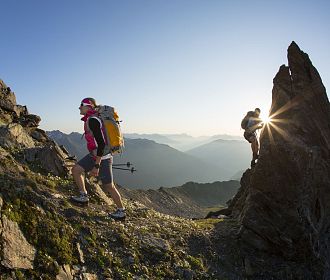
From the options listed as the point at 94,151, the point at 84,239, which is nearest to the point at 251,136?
the point at 94,151

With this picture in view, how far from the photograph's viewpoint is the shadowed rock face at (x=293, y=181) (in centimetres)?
1834

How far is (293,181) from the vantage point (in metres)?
20.0

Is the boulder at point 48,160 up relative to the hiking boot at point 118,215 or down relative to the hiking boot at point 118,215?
up

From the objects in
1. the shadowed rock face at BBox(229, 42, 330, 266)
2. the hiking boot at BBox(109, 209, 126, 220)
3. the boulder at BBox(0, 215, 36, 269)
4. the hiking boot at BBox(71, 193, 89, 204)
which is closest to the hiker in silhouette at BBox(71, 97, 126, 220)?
the hiking boot at BBox(71, 193, 89, 204)

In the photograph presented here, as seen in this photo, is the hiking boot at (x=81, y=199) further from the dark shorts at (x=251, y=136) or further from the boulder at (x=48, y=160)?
the dark shorts at (x=251, y=136)

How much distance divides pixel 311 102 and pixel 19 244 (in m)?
22.1

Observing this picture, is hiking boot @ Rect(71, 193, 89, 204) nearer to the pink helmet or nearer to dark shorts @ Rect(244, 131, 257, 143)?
the pink helmet

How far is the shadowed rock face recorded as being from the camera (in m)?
18.3

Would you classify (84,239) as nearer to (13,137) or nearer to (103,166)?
(103,166)

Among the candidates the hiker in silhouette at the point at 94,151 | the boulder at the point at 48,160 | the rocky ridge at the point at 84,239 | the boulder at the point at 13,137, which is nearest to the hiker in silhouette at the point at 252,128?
the rocky ridge at the point at 84,239

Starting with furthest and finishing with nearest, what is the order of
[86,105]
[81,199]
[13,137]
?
[13,137]
[81,199]
[86,105]

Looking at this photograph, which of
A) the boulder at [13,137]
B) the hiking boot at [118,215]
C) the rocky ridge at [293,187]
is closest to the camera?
the hiking boot at [118,215]

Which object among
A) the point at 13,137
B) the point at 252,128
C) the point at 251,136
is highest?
the point at 252,128

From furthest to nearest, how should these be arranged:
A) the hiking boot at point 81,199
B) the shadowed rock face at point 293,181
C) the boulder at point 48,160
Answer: the boulder at point 48,160 → the shadowed rock face at point 293,181 → the hiking boot at point 81,199
